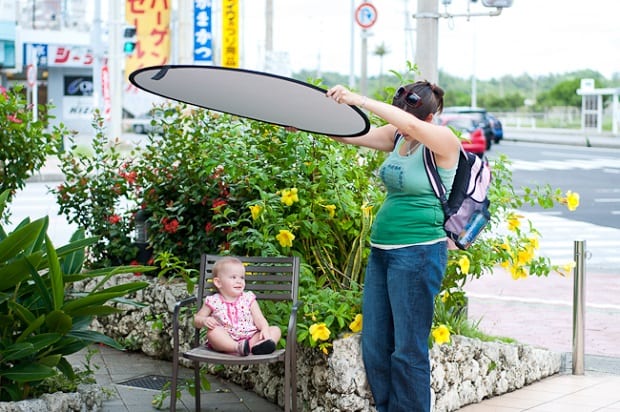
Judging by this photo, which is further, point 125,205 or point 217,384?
point 125,205

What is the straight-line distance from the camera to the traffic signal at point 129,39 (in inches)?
915

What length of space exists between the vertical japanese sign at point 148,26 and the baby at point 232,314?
67.9ft

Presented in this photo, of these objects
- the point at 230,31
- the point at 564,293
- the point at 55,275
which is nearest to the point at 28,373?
the point at 55,275

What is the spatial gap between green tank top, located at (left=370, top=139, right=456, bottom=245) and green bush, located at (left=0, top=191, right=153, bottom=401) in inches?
54.1

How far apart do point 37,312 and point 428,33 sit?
13.5ft

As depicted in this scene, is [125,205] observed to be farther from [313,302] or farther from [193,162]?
[313,302]

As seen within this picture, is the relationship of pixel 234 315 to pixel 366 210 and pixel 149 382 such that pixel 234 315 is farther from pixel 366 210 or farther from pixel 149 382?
pixel 149 382

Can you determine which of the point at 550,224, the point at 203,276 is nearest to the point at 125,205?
the point at 203,276

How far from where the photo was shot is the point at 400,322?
486cm

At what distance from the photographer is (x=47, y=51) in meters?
43.7

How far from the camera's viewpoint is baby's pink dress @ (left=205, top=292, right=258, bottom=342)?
5.04m

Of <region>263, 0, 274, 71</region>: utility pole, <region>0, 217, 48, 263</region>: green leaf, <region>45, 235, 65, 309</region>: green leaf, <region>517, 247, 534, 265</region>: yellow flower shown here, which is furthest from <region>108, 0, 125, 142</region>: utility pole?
<region>45, 235, 65, 309</region>: green leaf

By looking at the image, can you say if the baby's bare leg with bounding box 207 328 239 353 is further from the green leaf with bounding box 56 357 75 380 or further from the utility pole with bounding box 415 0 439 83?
the utility pole with bounding box 415 0 439 83

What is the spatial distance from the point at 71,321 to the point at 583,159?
103 feet
